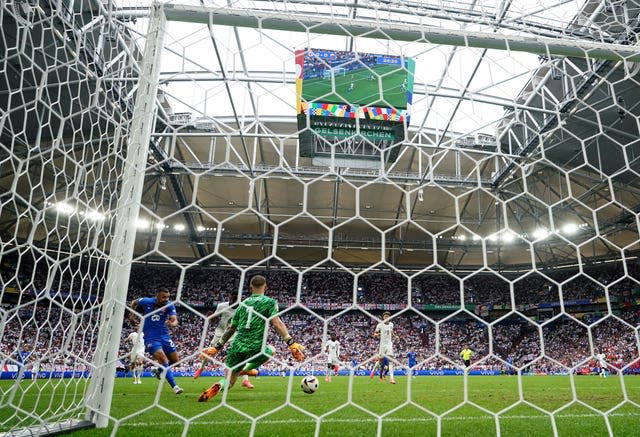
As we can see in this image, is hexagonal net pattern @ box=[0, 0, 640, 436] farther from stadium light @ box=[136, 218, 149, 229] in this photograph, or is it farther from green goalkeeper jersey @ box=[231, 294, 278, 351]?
stadium light @ box=[136, 218, 149, 229]

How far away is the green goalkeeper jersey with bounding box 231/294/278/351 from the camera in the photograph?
3.42m

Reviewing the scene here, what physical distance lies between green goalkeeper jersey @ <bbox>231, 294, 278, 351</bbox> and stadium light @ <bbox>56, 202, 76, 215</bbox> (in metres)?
1.37

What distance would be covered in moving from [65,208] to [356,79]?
7.53 ft

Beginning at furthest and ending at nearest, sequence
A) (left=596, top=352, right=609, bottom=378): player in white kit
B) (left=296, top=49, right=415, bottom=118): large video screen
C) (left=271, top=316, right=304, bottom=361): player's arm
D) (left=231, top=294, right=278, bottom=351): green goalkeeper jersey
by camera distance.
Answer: (left=231, top=294, right=278, bottom=351): green goalkeeper jersey < (left=296, top=49, right=415, bottom=118): large video screen < (left=271, top=316, right=304, bottom=361): player's arm < (left=596, top=352, right=609, bottom=378): player in white kit

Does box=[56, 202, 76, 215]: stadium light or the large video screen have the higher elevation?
the large video screen

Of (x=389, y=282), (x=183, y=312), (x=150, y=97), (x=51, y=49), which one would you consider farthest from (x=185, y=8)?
(x=389, y=282)

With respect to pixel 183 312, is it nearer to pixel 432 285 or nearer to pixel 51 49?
pixel 432 285

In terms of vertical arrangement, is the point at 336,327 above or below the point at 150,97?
below

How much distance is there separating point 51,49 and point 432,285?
25.0 metres

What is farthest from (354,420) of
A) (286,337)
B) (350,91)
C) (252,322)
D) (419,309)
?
(419,309)

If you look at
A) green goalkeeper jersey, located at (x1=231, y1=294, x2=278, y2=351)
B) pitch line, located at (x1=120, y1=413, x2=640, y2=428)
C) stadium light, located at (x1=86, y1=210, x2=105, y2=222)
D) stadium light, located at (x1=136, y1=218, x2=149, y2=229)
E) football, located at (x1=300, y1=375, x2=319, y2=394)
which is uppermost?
stadium light, located at (x1=136, y1=218, x2=149, y2=229)

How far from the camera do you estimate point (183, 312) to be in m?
20.8

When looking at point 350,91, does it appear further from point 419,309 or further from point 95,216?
point 419,309

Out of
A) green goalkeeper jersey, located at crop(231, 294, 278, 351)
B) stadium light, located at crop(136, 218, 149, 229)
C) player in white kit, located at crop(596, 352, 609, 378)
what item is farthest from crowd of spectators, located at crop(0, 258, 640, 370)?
green goalkeeper jersey, located at crop(231, 294, 278, 351)
